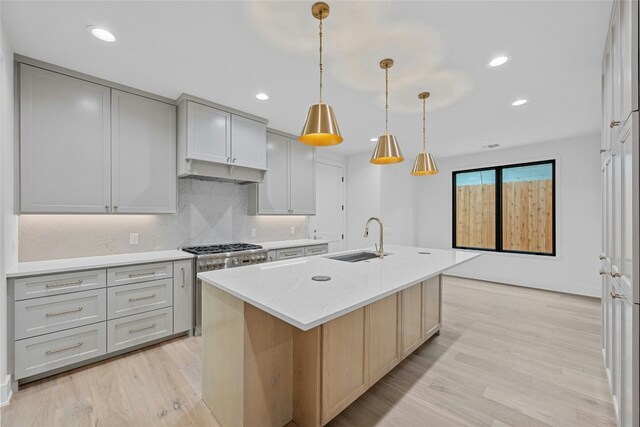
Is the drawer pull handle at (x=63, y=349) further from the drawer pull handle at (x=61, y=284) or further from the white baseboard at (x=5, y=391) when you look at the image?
the drawer pull handle at (x=61, y=284)

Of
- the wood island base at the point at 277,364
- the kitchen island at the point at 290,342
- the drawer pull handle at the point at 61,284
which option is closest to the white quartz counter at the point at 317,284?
the kitchen island at the point at 290,342

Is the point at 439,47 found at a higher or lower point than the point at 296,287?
higher

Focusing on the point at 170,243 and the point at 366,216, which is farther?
the point at 366,216

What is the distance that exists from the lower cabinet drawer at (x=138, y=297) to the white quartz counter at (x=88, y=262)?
0.22m

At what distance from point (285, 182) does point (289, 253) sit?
3.50ft

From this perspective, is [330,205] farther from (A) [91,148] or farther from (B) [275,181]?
(A) [91,148]

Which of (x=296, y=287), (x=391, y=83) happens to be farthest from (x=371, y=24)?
(x=296, y=287)

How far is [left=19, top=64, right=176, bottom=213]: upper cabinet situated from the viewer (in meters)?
2.27

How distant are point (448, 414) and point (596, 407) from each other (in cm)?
105

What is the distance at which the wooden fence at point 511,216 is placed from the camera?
489 cm

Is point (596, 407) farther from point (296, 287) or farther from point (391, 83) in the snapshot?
point (391, 83)

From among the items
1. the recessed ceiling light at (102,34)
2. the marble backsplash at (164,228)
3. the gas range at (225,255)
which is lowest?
the gas range at (225,255)

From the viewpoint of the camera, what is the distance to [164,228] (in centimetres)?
324

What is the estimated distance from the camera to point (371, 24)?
1.85 meters
